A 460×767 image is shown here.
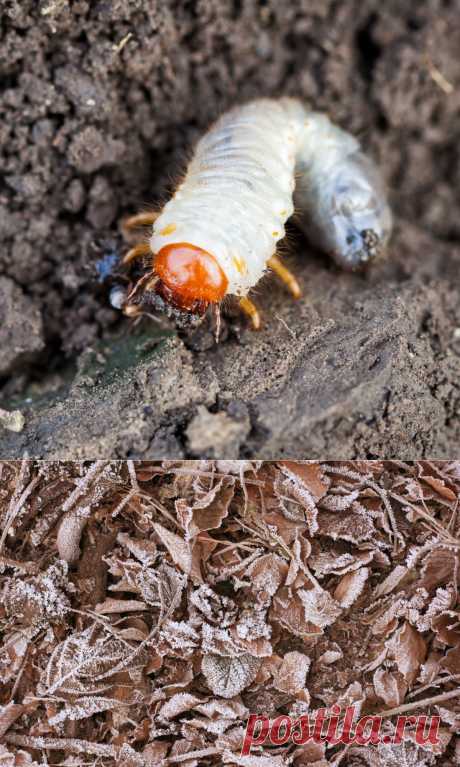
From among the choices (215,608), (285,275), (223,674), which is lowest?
(223,674)

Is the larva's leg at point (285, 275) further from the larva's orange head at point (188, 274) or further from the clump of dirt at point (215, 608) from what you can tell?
the clump of dirt at point (215, 608)

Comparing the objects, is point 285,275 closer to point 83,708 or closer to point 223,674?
point 223,674

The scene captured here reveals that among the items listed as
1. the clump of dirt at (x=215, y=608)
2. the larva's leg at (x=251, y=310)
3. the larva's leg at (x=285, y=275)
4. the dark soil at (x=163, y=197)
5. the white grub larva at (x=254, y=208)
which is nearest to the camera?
the clump of dirt at (x=215, y=608)

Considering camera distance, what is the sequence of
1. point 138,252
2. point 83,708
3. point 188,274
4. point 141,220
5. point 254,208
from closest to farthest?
point 83,708
point 188,274
point 254,208
point 138,252
point 141,220

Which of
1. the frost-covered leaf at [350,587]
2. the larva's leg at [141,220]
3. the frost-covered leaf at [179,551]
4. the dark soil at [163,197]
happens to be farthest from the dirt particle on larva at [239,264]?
the frost-covered leaf at [350,587]

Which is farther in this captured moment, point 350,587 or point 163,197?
point 163,197

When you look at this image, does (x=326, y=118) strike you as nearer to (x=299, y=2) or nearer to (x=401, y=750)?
(x=299, y=2)

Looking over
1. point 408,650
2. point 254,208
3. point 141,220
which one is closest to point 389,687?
point 408,650

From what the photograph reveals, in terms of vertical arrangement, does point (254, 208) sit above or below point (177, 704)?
above
